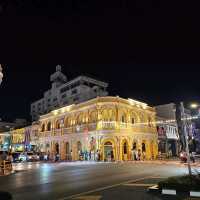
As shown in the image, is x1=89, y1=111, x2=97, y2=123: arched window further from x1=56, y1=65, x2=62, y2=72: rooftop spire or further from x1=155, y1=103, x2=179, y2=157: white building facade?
x1=56, y1=65, x2=62, y2=72: rooftop spire

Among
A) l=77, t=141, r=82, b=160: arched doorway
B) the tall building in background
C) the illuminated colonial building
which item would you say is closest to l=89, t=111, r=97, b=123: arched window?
l=77, t=141, r=82, b=160: arched doorway

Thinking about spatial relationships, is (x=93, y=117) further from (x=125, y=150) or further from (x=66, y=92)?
(x=66, y=92)

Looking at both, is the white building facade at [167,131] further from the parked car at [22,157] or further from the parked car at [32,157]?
the parked car at [22,157]

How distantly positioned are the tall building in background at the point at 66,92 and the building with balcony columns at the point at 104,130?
803 inches

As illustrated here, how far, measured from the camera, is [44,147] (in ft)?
180

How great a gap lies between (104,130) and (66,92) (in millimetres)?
39308

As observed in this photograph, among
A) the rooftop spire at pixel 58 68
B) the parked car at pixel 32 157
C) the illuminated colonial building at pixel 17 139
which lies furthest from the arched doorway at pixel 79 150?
the rooftop spire at pixel 58 68

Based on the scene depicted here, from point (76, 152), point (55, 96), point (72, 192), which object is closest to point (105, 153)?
point (76, 152)

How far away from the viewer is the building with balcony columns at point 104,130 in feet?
139

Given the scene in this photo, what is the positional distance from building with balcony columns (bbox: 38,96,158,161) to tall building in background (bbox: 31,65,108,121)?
66.9 ft

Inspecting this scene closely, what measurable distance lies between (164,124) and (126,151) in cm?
1413

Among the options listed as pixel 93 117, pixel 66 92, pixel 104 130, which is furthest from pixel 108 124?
pixel 66 92

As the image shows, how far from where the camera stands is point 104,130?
1650 inches

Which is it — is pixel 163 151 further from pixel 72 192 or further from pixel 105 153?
pixel 72 192
